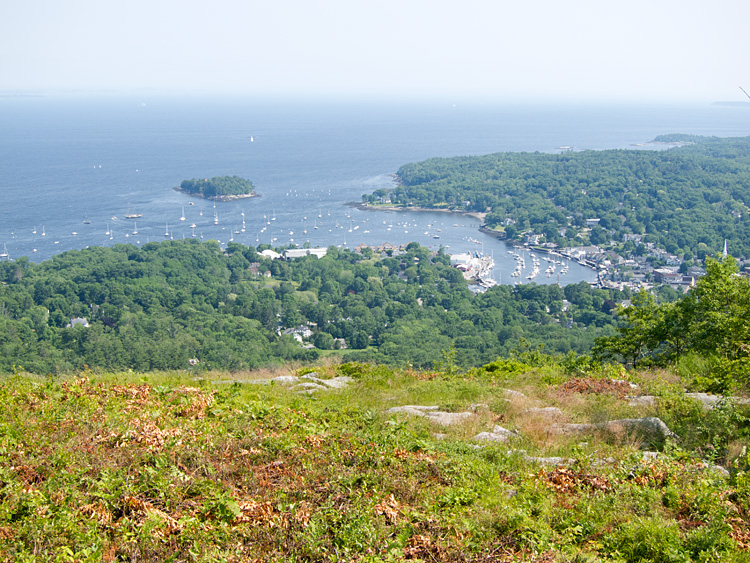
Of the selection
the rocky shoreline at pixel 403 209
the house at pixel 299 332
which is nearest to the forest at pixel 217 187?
the rocky shoreline at pixel 403 209

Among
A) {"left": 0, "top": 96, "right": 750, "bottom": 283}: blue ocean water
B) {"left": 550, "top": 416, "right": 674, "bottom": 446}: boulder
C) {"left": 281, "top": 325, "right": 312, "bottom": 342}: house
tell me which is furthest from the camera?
{"left": 0, "top": 96, "right": 750, "bottom": 283}: blue ocean water

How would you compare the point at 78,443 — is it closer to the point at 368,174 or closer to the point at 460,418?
the point at 460,418

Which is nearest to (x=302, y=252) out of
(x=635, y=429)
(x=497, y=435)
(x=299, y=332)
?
(x=299, y=332)

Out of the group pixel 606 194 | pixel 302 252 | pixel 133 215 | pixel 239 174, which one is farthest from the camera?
pixel 239 174

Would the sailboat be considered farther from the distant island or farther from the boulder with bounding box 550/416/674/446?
the boulder with bounding box 550/416/674/446

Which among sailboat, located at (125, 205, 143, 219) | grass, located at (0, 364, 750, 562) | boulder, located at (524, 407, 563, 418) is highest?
grass, located at (0, 364, 750, 562)

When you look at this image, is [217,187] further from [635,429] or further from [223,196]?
[635,429]

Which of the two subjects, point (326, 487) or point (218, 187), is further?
point (218, 187)

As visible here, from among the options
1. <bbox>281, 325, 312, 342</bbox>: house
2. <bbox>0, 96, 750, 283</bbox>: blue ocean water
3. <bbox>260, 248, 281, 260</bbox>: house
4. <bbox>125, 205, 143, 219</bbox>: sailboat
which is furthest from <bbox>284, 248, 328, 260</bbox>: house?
<bbox>125, 205, 143, 219</bbox>: sailboat
